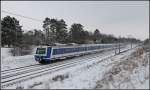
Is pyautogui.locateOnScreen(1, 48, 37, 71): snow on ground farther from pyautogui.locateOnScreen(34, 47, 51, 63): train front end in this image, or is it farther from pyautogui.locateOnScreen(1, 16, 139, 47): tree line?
pyautogui.locateOnScreen(1, 16, 139, 47): tree line

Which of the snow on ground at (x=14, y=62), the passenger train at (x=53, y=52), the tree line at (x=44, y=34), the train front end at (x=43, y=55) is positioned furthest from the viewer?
the tree line at (x=44, y=34)

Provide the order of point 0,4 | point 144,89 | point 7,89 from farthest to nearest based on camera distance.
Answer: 1. point 0,4
2. point 7,89
3. point 144,89

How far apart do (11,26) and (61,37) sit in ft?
69.0

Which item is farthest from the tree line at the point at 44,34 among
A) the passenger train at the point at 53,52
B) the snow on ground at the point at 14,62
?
the snow on ground at the point at 14,62

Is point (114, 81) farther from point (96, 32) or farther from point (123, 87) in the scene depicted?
point (96, 32)

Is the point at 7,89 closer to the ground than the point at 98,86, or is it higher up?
closer to the ground

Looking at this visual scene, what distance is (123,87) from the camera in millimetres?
8680

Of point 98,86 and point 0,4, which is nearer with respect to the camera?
point 98,86

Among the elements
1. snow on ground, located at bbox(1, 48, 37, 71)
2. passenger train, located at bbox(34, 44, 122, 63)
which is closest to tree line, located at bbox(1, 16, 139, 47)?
passenger train, located at bbox(34, 44, 122, 63)

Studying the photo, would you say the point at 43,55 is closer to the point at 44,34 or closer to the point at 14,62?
the point at 14,62

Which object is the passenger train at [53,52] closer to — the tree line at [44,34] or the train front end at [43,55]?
the train front end at [43,55]

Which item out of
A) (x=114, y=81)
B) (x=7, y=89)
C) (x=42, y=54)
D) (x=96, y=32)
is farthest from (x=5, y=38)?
(x=96, y=32)

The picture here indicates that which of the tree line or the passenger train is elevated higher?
the tree line

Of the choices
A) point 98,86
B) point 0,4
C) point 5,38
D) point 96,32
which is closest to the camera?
point 98,86
